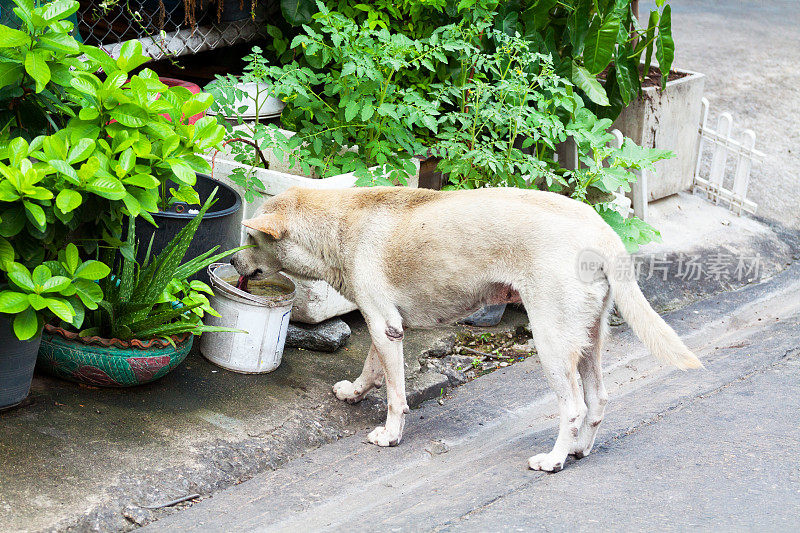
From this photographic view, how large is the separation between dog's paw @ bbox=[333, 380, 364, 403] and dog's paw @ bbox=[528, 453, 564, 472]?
1.05m

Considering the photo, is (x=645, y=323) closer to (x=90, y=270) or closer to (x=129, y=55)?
(x=90, y=270)

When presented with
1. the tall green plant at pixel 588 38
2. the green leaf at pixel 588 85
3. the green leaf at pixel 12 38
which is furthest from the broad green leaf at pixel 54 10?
the green leaf at pixel 588 85

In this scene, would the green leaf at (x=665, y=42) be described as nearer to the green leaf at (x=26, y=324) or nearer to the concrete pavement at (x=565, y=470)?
the concrete pavement at (x=565, y=470)

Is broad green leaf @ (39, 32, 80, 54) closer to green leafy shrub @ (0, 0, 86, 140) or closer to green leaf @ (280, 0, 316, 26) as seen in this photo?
green leafy shrub @ (0, 0, 86, 140)

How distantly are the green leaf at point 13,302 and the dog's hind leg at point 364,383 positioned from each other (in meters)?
1.84

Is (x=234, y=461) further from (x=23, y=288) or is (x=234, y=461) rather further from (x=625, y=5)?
(x=625, y=5)

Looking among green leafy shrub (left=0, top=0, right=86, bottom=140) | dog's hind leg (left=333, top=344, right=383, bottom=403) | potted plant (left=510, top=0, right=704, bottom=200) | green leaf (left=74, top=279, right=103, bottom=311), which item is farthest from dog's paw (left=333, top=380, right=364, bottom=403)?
potted plant (left=510, top=0, right=704, bottom=200)

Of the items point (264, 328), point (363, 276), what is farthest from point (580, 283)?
point (264, 328)

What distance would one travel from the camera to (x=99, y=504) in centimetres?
363

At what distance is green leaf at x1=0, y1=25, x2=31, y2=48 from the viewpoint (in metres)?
3.53

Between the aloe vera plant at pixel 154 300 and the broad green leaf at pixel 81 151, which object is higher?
the broad green leaf at pixel 81 151

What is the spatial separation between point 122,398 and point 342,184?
1869mm

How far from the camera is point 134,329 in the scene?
14.5ft

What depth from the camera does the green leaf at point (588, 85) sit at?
6.70 m
